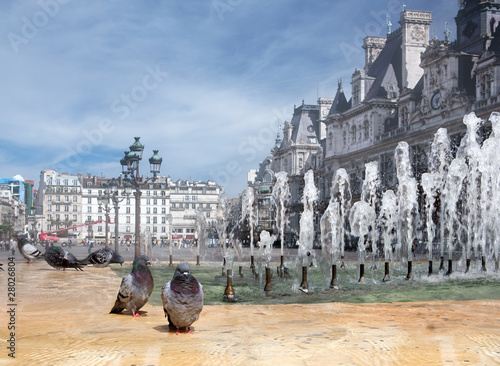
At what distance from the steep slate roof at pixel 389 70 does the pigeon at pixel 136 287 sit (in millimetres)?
43866

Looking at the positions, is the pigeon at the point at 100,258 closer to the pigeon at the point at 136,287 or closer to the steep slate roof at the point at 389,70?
the pigeon at the point at 136,287

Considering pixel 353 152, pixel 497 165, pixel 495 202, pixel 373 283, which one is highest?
pixel 353 152

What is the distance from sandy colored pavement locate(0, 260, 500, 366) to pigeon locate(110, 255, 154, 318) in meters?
0.21

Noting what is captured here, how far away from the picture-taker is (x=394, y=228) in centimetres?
3584

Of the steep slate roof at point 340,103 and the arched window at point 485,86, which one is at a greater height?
the steep slate roof at point 340,103

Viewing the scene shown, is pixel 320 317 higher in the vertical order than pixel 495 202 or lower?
lower

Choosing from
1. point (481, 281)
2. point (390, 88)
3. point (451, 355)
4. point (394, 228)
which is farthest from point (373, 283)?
point (390, 88)

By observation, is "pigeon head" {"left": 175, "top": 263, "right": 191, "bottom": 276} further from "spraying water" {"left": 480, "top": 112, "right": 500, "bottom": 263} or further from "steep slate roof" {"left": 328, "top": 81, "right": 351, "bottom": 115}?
"steep slate roof" {"left": 328, "top": 81, "right": 351, "bottom": 115}

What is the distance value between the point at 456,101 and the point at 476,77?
1900mm

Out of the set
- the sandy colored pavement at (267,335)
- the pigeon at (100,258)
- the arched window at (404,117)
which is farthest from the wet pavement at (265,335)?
the arched window at (404,117)

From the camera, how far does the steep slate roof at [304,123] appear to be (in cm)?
7350

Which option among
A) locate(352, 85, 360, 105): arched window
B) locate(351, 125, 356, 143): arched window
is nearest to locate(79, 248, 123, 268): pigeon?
locate(351, 125, 356, 143): arched window

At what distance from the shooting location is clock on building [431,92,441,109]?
39.1 m

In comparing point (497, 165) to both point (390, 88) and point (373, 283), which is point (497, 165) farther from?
point (390, 88)
